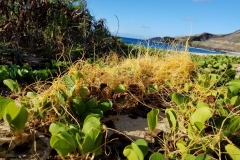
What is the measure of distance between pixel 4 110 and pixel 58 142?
0.47 meters

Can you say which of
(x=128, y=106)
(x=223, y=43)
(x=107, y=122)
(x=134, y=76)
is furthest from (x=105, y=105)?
(x=223, y=43)

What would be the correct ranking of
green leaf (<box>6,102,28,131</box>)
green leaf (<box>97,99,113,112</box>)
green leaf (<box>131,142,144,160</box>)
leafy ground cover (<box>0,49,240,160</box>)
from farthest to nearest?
1. green leaf (<box>97,99,113,112</box>)
2. green leaf (<box>6,102,28,131</box>)
3. leafy ground cover (<box>0,49,240,160</box>)
4. green leaf (<box>131,142,144,160</box>)

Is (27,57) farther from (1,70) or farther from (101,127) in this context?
(101,127)

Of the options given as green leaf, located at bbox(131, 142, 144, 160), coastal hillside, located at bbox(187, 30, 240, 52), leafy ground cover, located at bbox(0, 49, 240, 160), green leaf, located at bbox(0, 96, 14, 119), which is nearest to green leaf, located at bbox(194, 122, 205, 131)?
leafy ground cover, located at bbox(0, 49, 240, 160)

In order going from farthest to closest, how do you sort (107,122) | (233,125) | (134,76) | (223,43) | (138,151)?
(223,43) → (134,76) → (107,122) → (233,125) → (138,151)

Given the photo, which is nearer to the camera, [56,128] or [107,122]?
[56,128]

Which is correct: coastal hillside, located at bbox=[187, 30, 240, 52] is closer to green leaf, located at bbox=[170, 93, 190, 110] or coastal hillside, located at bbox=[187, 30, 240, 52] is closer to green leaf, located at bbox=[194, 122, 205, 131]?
green leaf, located at bbox=[170, 93, 190, 110]

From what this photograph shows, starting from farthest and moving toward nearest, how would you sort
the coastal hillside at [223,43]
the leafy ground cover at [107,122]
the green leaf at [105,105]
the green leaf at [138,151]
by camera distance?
the coastal hillside at [223,43], the green leaf at [105,105], the leafy ground cover at [107,122], the green leaf at [138,151]

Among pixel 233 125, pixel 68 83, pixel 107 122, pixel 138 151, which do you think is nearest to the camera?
pixel 138 151

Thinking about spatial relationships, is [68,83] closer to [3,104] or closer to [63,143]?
[3,104]

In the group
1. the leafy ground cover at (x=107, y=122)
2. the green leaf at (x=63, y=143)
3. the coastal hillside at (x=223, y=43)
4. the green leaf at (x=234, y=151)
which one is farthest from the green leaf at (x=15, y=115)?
the coastal hillside at (x=223, y=43)

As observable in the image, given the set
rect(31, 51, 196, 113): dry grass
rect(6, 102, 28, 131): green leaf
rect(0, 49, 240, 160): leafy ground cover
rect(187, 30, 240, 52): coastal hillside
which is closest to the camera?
rect(0, 49, 240, 160): leafy ground cover

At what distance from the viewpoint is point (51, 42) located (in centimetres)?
607

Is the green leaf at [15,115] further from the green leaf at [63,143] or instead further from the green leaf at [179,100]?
the green leaf at [179,100]
